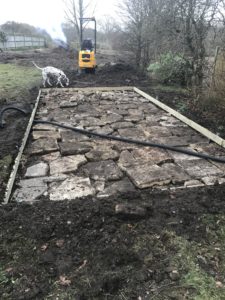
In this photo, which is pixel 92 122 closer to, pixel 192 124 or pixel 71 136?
pixel 71 136

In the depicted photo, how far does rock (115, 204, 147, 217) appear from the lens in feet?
10.5

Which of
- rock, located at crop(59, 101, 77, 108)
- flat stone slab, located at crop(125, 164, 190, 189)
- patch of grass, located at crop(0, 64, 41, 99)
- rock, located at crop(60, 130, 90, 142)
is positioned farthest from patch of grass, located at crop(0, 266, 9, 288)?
patch of grass, located at crop(0, 64, 41, 99)

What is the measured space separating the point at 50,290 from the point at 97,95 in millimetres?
7558

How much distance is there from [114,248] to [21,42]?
108ft

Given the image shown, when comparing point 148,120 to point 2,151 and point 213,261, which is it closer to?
point 2,151

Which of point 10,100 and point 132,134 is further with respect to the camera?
point 10,100

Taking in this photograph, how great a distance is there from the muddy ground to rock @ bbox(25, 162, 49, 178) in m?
0.51

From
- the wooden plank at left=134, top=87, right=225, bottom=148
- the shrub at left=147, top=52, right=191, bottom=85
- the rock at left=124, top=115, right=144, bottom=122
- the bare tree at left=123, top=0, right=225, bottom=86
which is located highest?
the bare tree at left=123, top=0, right=225, bottom=86

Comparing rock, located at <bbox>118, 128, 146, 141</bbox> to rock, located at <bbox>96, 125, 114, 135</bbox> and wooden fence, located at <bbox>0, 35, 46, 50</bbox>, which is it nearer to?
rock, located at <bbox>96, 125, 114, 135</bbox>

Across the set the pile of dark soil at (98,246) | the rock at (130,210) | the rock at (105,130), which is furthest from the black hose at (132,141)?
the rock at (130,210)

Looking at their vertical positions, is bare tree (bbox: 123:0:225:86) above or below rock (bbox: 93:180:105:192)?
above

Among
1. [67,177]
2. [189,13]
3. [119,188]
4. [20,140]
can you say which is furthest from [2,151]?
[189,13]

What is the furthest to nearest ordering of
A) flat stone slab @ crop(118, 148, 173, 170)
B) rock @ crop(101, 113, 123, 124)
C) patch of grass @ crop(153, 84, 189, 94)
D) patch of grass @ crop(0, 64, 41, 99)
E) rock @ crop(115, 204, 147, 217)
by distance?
1. patch of grass @ crop(153, 84, 189, 94)
2. patch of grass @ crop(0, 64, 41, 99)
3. rock @ crop(101, 113, 123, 124)
4. flat stone slab @ crop(118, 148, 173, 170)
5. rock @ crop(115, 204, 147, 217)

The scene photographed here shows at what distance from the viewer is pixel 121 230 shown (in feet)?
9.80
